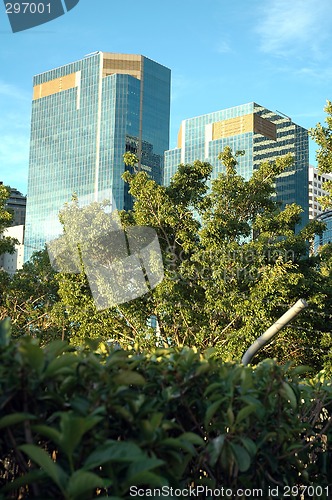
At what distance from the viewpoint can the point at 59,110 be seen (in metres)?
111

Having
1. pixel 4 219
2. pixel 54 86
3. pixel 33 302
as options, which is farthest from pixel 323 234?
pixel 54 86

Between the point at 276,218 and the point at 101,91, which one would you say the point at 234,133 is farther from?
the point at 276,218

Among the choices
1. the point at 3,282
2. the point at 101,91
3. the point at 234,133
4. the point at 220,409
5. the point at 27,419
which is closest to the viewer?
the point at 27,419

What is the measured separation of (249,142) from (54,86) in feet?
121

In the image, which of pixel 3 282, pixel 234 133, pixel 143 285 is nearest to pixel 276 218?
pixel 143 285

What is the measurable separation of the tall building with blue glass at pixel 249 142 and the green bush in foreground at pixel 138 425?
105 m

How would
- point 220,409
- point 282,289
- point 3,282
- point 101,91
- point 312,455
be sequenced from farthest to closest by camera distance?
point 101,91 < point 3,282 < point 282,289 < point 312,455 < point 220,409

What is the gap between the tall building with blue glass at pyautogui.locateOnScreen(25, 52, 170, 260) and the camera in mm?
102062

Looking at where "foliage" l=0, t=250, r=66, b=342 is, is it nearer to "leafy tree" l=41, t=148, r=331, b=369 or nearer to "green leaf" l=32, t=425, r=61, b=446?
"leafy tree" l=41, t=148, r=331, b=369

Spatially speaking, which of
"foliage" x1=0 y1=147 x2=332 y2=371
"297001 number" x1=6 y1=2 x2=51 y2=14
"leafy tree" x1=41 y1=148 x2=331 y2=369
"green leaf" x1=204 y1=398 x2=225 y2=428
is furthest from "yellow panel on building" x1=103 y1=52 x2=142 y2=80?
"green leaf" x1=204 y1=398 x2=225 y2=428

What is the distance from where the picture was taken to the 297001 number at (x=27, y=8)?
27.7 feet

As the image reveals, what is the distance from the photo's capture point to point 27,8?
28.7 feet

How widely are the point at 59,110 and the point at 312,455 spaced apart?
112 meters

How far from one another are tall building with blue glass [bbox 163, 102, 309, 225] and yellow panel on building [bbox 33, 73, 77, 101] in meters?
21.4
